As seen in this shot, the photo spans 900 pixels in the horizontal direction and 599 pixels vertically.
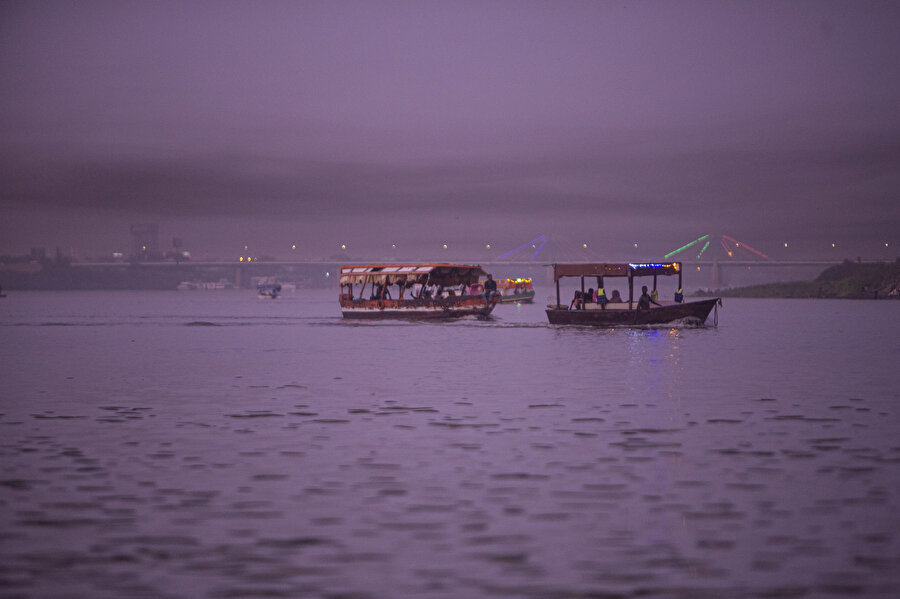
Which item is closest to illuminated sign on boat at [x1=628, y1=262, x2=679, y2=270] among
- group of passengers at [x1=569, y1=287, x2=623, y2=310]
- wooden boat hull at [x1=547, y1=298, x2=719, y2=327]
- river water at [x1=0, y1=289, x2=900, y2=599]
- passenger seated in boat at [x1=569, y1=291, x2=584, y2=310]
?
wooden boat hull at [x1=547, y1=298, x2=719, y2=327]

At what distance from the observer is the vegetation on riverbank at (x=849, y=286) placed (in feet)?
443

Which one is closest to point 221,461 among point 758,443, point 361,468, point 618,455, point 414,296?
point 361,468

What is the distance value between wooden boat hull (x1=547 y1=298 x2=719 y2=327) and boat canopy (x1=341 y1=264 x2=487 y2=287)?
32.6ft

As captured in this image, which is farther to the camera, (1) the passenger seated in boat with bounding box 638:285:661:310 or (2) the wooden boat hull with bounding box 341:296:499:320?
(2) the wooden boat hull with bounding box 341:296:499:320

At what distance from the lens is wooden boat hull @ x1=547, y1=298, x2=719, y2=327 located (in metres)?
49.1

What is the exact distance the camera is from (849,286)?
469ft

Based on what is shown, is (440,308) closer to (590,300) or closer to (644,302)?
(590,300)

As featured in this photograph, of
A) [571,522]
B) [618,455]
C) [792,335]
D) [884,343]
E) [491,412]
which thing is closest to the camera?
[571,522]

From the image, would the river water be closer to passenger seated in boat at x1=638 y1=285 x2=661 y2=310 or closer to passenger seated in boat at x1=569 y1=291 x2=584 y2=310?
passenger seated in boat at x1=638 y1=285 x2=661 y2=310

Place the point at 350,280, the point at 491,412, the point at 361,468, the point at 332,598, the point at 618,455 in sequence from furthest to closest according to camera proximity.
Result: the point at 350,280
the point at 491,412
the point at 618,455
the point at 361,468
the point at 332,598

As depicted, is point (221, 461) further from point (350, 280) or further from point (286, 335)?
point (350, 280)

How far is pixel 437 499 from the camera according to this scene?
34.4 feet

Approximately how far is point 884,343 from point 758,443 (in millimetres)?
31453

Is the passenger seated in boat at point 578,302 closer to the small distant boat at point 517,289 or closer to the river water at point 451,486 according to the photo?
the river water at point 451,486
